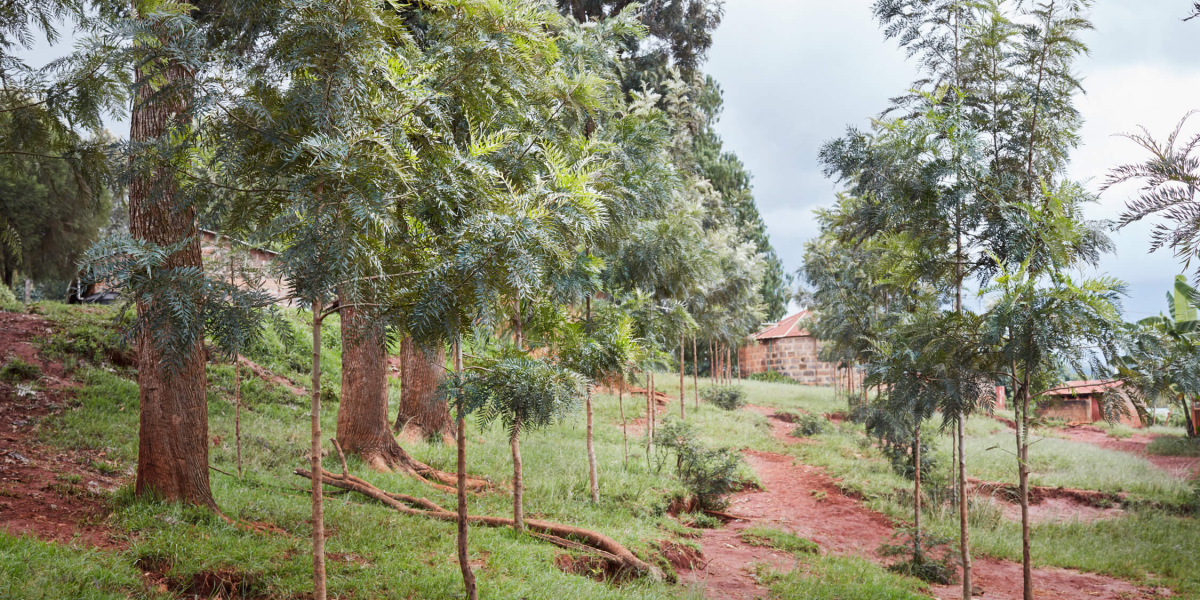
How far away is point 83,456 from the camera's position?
6410 mm

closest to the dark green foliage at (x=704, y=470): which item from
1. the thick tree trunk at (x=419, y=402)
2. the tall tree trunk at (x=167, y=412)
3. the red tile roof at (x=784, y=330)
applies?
the thick tree trunk at (x=419, y=402)

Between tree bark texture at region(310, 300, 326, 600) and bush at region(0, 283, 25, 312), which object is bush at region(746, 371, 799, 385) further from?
tree bark texture at region(310, 300, 326, 600)

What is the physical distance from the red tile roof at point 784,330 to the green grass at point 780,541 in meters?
26.0

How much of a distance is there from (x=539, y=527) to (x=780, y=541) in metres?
3.49

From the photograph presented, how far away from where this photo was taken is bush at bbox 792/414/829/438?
17531 millimetres

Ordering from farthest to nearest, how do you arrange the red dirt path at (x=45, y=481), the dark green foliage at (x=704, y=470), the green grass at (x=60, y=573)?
the dark green foliage at (x=704, y=470), the red dirt path at (x=45, y=481), the green grass at (x=60, y=573)

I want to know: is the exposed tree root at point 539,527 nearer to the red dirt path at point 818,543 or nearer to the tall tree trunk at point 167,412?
the red dirt path at point 818,543

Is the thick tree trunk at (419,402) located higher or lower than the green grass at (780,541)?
higher

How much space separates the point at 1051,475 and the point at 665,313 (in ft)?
28.0

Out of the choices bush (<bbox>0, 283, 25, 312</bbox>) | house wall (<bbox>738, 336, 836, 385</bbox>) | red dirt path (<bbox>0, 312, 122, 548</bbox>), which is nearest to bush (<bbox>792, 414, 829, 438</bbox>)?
house wall (<bbox>738, 336, 836, 385</bbox>)

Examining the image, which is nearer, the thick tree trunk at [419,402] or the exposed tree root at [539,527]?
the exposed tree root at [539,527]

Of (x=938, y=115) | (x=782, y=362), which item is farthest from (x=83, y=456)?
(x=782, y=362)

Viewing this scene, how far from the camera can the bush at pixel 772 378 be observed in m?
34.4

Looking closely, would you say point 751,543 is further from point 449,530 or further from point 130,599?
point 130,599
